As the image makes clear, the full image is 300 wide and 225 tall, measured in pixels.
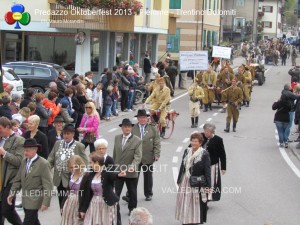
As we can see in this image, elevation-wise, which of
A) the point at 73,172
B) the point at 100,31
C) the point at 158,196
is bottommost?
the point at 158,196

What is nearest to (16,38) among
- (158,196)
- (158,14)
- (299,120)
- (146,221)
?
(158,14)

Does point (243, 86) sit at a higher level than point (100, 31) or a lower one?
lower

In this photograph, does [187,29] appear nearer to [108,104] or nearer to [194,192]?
[108,104]

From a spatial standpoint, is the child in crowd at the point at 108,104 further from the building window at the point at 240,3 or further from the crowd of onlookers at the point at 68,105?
the building window at the point at 240,3

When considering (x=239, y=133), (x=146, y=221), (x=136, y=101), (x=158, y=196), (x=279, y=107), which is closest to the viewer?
(x=146, y=221)

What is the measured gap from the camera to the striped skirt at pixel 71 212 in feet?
32.3

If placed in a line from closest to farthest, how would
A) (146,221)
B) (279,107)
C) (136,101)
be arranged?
(146,221), (279,107), (136,101)

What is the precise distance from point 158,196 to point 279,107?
24.4 ft

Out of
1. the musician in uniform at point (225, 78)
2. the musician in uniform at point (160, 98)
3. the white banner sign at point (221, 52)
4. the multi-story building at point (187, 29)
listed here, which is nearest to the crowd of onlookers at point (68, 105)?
the musician in uniform at point (160, 98)

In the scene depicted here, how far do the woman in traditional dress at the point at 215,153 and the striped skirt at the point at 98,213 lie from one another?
293cm

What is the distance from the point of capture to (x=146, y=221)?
23.2 feet

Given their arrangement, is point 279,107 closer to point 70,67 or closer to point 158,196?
point 158,196

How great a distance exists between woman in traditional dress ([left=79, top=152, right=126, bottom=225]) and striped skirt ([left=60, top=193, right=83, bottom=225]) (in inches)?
5.7

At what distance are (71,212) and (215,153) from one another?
11.4 feet
